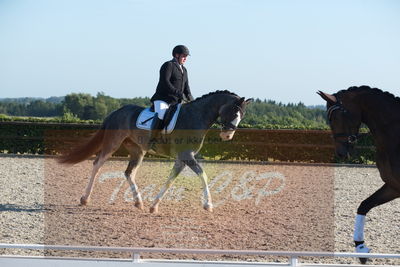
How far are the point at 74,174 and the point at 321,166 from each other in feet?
22.1

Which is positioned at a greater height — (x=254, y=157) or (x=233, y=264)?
(x=254, y=157)

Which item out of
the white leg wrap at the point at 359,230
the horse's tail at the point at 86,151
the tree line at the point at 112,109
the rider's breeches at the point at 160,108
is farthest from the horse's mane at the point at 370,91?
the tree line at the point at 112,109

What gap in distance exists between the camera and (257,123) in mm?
17047

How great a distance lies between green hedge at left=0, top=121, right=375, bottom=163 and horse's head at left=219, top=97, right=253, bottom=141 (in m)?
7.77

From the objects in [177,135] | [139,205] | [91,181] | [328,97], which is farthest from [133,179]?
[328,97]

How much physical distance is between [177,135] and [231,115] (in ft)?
2.88

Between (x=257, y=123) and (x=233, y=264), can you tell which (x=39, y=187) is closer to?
(x=233, y=264)

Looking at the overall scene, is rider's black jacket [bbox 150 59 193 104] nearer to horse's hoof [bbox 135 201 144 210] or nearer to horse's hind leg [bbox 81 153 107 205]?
horse's hind leg [bbox 81 153 107 205]

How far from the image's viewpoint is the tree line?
17.2 metres

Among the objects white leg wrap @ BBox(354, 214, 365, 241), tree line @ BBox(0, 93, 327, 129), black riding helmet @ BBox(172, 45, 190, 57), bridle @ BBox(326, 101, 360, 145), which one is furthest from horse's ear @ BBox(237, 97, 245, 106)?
tree line @ BBox(0, 93, 327, 129)

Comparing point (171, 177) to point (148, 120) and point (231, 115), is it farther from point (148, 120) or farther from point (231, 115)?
point (231, 115)

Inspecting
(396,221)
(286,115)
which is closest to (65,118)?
(286,115)

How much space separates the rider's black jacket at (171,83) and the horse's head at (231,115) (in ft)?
2.42

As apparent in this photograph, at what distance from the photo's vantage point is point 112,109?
59.3ft
